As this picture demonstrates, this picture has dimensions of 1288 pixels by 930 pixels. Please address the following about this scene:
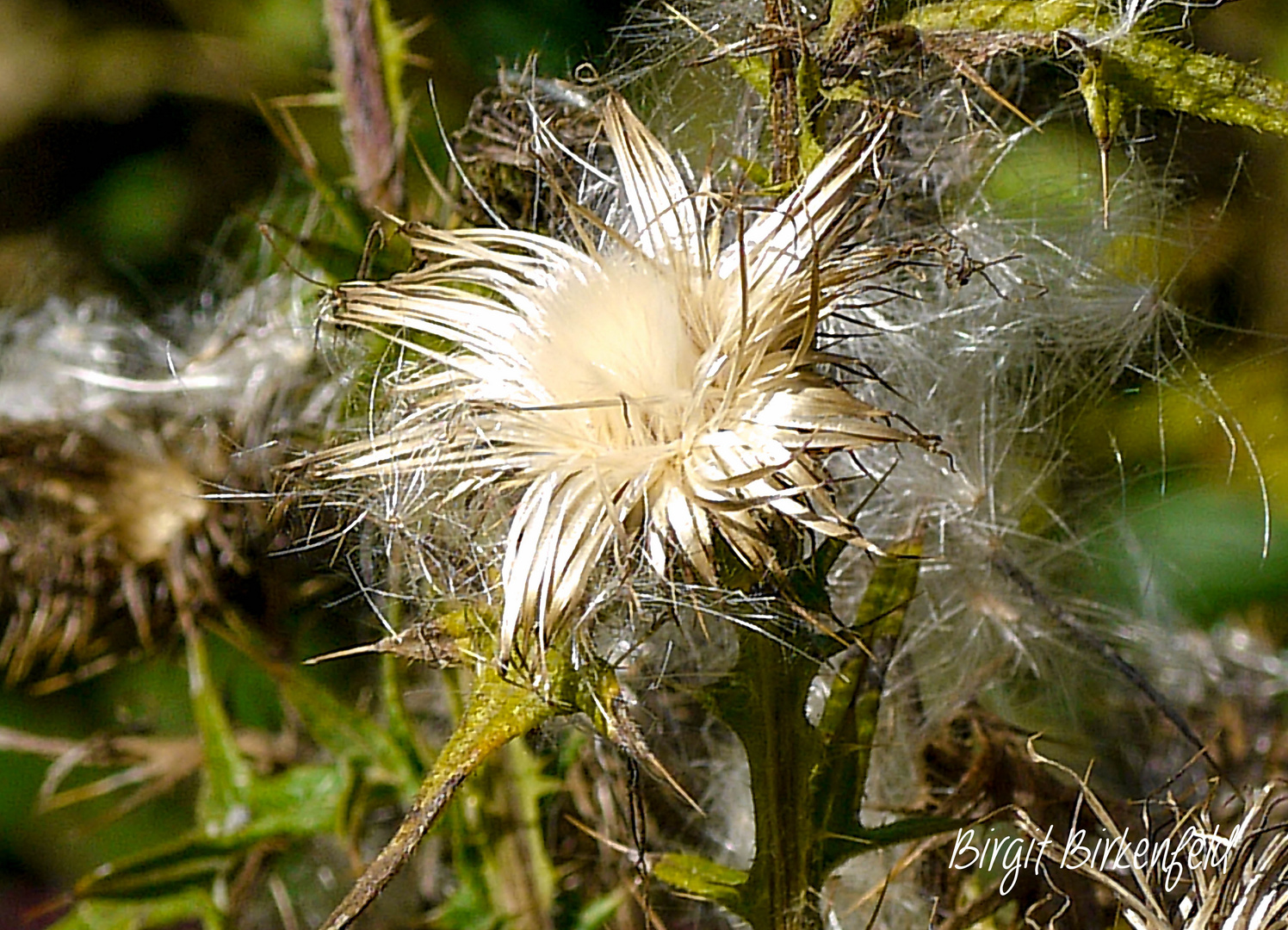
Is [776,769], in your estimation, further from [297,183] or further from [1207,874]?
[297,183]

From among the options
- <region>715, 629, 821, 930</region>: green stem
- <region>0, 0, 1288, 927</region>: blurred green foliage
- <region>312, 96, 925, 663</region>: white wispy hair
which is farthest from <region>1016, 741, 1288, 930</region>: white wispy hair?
<region>0, 0, 1288, 927</region>: blurred green foliage

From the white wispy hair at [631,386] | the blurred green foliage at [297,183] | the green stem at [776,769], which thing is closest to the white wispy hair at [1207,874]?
the green stem at [776,769]

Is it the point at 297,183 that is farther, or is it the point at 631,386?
the point at 297,183

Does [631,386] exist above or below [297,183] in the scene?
above

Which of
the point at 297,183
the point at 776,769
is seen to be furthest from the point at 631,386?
the point at 297,183

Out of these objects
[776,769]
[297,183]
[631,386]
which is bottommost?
[297,183]

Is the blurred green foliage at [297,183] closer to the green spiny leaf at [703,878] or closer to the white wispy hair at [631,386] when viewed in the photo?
the green spiny leaf at [703,878]

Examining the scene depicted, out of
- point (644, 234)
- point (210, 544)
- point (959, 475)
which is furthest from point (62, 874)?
point (644, 234)

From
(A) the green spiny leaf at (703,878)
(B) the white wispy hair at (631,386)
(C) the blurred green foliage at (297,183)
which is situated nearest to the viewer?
(B) the white wispy hair at (631,386)
